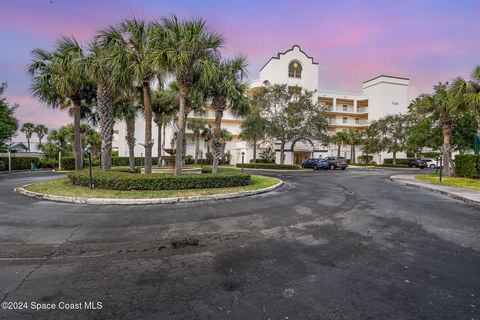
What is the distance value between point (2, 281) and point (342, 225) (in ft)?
22.4

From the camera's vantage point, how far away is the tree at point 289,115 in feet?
106

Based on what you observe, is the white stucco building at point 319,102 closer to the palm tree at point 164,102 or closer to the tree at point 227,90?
the palm tree at point 164,102

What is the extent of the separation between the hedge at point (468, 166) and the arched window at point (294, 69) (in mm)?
28019

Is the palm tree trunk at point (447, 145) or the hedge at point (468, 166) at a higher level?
the palm tree trunk at point (447, 145)

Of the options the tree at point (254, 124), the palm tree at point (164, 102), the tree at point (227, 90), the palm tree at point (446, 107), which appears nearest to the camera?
the tree at point (227, 90)

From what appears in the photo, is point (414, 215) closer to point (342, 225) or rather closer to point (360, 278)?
point (342, 225)

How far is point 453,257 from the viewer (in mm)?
4551

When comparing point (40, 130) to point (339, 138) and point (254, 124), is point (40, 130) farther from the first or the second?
point (339, 138)

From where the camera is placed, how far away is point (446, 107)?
62.4 ft

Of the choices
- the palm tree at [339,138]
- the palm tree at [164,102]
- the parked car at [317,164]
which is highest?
the palm tree at [164,102]

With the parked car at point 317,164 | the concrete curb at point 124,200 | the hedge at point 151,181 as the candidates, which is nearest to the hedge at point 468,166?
the parked car at point 317,164

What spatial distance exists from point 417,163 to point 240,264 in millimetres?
48253

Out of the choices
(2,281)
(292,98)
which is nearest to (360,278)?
(2,281)

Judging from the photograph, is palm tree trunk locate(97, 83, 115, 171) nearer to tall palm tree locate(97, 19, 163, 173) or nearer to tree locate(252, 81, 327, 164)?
tall palm tree locate(97, 19, 163, 173)
